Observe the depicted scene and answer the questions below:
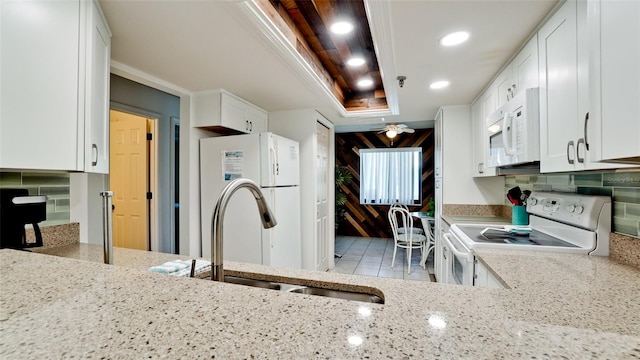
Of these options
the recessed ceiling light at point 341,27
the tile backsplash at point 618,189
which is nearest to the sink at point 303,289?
the tile backsplash at point 618,189

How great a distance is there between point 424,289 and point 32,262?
1.25 m

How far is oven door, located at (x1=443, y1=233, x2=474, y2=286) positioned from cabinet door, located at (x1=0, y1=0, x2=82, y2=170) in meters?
2.06

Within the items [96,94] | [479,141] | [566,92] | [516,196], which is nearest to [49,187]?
[96,94]

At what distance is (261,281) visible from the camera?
3.61ft

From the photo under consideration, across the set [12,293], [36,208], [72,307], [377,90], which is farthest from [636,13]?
[377,90]

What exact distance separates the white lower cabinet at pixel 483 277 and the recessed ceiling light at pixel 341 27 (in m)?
1.73

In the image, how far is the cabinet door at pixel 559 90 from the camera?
1247 millimetres

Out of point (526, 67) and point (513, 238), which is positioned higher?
point (526, 67)

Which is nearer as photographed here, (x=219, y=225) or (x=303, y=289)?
(x=219, y=225)

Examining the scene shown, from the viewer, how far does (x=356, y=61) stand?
2574mm

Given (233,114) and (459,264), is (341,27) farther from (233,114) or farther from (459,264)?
(459,264)

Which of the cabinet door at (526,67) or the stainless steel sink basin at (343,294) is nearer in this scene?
the stainless steel sink basin at (343,294)

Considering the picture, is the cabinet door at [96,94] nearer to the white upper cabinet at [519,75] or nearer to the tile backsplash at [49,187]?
the tile backsplash at [49,187]

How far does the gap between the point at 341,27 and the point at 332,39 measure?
25 centimetres
